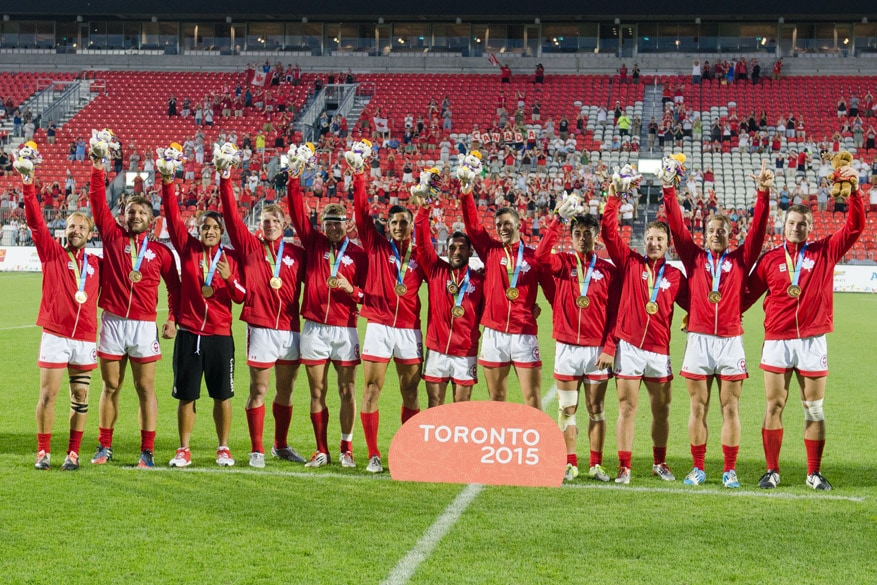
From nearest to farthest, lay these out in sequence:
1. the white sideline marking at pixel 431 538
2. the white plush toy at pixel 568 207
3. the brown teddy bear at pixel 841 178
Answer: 1. the white sideline marking at pixel 431 538
2. the brown teddy bear at pixel 841 178
3. the white plush toy at pixel 568 207

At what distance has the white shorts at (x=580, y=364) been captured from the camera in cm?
686

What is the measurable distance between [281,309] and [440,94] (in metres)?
34.1

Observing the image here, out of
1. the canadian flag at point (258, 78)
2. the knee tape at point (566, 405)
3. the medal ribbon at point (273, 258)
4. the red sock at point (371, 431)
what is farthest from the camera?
the canadian flag at point (258, 78)

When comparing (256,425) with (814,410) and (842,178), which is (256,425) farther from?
(842,178)

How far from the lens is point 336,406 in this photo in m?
10.1

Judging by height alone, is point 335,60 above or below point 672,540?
above

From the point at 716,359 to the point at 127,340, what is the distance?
401cm

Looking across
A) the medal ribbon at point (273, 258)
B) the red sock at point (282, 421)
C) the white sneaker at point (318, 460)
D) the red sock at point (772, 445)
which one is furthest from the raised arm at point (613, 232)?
the red sock at point (282, 421)

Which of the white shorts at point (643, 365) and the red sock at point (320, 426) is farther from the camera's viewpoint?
the red sock at point (320, 426)

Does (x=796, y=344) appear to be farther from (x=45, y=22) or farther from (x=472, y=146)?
(x=45, y=22)

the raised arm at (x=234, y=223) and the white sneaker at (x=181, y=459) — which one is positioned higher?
the raised arm at (x=234, y=223)

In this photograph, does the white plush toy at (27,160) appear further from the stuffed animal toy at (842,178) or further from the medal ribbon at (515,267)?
the stuffed animal toy at (842,178)

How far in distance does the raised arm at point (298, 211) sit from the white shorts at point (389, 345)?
0.80 m

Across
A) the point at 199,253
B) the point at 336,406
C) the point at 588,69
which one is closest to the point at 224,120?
the point at 588,69
